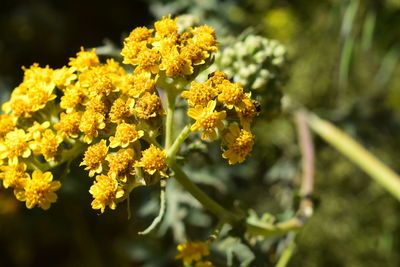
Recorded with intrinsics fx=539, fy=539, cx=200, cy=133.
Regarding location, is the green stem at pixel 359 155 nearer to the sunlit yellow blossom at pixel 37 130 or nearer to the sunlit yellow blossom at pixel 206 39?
the sunlit yellow blossom at pixel 206 39

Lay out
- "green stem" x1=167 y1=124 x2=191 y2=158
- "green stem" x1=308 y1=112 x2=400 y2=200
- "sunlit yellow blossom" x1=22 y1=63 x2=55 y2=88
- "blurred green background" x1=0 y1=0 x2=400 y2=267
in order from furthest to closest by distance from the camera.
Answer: "blurred green background" x1=0 y1=0 x2=400 y2=267 < "green stem" x1=308 y1=112 x2=400 y2=200 < "sunlit yellow blossom" x1=22 y1=63 x2=55 y2=88 < "green stem" x1=167 y1=124 x2=191 y2=158

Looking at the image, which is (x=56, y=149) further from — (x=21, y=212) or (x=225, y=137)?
(x=21, y=212)

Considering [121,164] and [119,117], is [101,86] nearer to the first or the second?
[119,117]

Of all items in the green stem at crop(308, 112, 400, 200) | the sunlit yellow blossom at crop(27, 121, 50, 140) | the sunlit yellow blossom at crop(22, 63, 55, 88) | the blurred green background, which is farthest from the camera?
the blurred green background

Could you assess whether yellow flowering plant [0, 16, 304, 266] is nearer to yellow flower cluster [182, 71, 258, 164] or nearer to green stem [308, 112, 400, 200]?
yellow flower cluster [182, 71, 258, 164]

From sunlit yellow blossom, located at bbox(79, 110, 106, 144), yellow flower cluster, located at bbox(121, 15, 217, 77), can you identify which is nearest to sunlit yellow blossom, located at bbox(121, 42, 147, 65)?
yellow flower cluster, located at bbox(121, 15, 217, 77)

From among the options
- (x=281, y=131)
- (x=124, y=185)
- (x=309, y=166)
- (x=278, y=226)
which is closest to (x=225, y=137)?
(x=124, y=185)
